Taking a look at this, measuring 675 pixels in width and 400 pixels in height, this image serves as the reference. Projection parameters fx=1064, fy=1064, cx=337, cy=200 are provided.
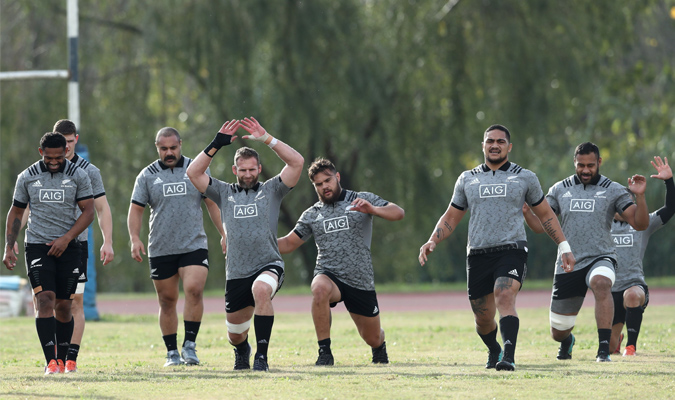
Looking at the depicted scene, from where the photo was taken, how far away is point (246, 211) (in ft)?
32.4

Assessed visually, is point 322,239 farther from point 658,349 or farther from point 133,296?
point 133,296

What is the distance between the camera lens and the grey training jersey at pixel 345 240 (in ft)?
33.3

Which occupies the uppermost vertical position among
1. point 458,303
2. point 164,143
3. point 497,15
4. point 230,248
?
point 497,15

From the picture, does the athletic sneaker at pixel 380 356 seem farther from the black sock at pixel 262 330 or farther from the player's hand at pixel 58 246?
the player's hand at pixel 58 246

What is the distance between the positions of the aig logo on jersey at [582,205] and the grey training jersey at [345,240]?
1952 mm

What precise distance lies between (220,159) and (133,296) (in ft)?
16.2

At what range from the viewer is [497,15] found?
24188mm

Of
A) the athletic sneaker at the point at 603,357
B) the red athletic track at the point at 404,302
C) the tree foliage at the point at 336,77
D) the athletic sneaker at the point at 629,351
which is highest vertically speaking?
the tree foliage at the point at 336,77

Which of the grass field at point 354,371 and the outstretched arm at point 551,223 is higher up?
the outstretched arm at point 551,223

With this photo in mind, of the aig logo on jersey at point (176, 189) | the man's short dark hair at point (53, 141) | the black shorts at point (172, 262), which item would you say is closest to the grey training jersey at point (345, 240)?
the black shorts at point (172, 262)

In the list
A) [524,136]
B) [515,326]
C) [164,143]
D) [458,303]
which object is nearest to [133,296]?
[458,303]

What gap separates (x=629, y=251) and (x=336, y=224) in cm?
344

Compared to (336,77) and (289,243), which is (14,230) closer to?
(289,243)

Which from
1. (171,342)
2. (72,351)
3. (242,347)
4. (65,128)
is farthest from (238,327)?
(65,128)
